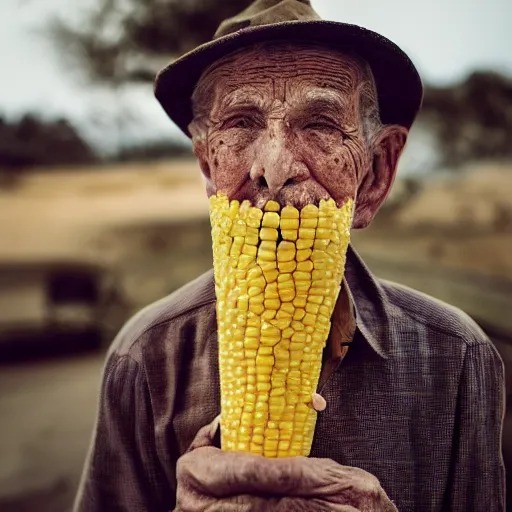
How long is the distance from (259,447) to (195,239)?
109cm

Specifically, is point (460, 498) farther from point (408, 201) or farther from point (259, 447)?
point (408, 201)

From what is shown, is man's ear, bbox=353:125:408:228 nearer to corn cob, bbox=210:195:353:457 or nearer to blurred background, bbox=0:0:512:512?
corn cob, bbox=210:195:353:457

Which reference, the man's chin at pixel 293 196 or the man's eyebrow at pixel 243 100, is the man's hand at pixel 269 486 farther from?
the man's eyebrow at pixel 243 100

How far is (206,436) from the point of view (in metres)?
1.08

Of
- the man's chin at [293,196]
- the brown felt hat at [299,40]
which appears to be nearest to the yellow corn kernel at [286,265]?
the man's chin at [293,196]

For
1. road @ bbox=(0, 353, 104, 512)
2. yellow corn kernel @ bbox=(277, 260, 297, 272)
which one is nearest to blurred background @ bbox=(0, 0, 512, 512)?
road @ bbox=(0, 353, 104, 512)

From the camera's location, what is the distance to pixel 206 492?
985 millimetres

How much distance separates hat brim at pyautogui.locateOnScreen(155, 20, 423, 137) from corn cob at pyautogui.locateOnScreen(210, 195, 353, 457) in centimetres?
33

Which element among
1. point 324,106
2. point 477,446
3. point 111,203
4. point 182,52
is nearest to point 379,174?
point 324,106

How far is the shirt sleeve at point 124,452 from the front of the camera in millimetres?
1258

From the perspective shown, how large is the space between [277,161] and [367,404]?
58 cm

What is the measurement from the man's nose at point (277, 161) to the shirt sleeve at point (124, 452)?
0.60 metres

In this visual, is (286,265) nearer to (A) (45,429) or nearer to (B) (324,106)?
(B) (324,106)

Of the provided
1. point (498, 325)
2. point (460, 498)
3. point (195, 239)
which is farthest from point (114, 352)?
point (498, 325)
